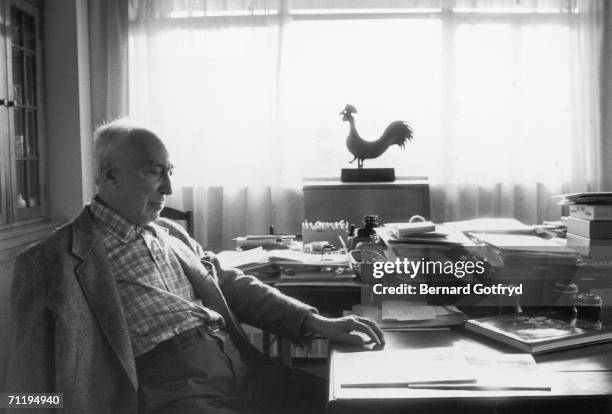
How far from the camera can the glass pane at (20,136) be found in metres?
3.36

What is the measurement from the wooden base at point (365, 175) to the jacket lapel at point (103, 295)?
2.13 meters

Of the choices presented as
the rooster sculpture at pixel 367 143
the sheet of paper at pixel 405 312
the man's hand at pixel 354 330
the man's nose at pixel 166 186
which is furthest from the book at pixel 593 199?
the rooster sculpture at pixel 367 143

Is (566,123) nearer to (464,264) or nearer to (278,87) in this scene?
(278,87)

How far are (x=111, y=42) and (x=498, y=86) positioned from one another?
2566 mm

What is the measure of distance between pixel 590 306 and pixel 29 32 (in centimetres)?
342

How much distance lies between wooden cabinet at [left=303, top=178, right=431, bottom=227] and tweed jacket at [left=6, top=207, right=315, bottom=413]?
1.96 meters

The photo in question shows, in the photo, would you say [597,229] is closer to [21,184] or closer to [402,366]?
[402,366]

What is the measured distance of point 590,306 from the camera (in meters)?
1.34

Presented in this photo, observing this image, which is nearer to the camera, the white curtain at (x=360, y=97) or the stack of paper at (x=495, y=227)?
the stack of paper at (x=495, y=227)

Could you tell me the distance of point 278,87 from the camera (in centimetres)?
389

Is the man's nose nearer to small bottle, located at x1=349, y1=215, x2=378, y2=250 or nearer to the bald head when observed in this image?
the bald head

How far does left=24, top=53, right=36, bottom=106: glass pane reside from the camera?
349 cm

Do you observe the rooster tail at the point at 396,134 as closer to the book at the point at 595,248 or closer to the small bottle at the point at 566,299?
the book at the point at 595,248

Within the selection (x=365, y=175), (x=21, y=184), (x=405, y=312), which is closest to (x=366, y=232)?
(x=405, y=312)
